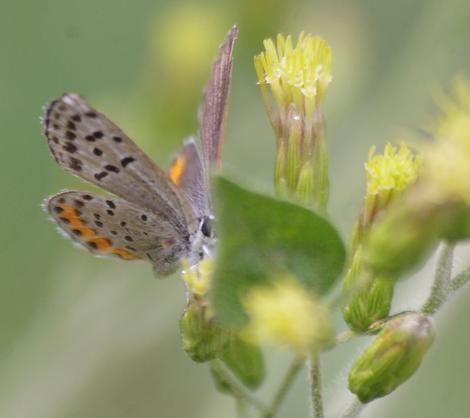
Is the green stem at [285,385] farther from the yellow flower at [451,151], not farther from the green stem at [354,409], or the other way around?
the yellow flower at [451,151]

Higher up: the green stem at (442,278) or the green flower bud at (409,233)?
the green flower bud at (409,233)

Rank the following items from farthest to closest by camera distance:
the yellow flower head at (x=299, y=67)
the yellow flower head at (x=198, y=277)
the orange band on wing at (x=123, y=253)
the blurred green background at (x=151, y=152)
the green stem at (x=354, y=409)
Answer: the blurred green background at (x=151, y=152)
the orange band on wing at (x=123, y=253)
the yellow flower head at (x=299, y=67)
the yellow flower head at (x=198, y=277)
the green stem at (x=354, y=409)

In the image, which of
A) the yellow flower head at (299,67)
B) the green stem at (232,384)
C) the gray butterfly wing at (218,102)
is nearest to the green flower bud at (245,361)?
the green stem at (232,384)

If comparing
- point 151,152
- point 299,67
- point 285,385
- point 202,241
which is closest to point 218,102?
point 299,67

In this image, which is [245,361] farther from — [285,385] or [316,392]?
[316,392]

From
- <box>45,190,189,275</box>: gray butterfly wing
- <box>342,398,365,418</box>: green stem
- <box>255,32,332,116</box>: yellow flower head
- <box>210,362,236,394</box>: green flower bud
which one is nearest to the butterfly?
<box>45,190,189,275</box>: gray butterfly wing

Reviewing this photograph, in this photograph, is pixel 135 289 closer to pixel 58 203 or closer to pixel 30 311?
pixel 30 311

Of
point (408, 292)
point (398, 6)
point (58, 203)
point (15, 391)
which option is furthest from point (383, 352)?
point (398, 6)
